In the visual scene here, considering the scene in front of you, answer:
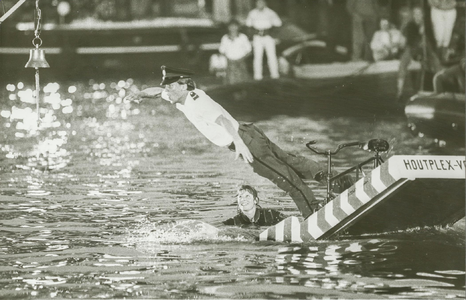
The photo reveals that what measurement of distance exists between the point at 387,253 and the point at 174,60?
11.3 meters

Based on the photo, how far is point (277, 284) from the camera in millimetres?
7070

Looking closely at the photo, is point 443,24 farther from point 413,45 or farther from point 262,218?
point 262,218

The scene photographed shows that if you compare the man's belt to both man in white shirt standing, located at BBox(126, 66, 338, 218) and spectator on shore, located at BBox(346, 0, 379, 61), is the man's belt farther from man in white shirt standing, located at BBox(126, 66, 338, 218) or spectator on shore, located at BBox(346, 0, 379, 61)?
man in white shirt standing, located at BBox(126, 66, 338, 218)

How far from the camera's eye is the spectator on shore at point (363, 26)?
17203 mm

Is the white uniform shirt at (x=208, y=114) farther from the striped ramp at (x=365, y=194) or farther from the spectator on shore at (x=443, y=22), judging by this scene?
the spectator on shore at (x=443, y=22)

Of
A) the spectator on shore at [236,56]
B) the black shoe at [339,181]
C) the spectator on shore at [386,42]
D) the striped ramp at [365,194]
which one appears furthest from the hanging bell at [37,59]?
the spectator on shore at [386,42]

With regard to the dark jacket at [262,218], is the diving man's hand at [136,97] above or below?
above

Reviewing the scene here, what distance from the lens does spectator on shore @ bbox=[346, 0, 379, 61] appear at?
56.4 ft

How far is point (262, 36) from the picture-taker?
56.0 feet

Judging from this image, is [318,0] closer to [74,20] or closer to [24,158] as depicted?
[74,20]

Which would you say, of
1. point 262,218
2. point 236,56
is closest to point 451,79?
point 236,56

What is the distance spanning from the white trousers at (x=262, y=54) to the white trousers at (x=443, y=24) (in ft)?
9.97

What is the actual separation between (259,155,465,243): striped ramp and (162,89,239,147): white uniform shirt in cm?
97

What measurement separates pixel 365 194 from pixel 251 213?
1.26 m
